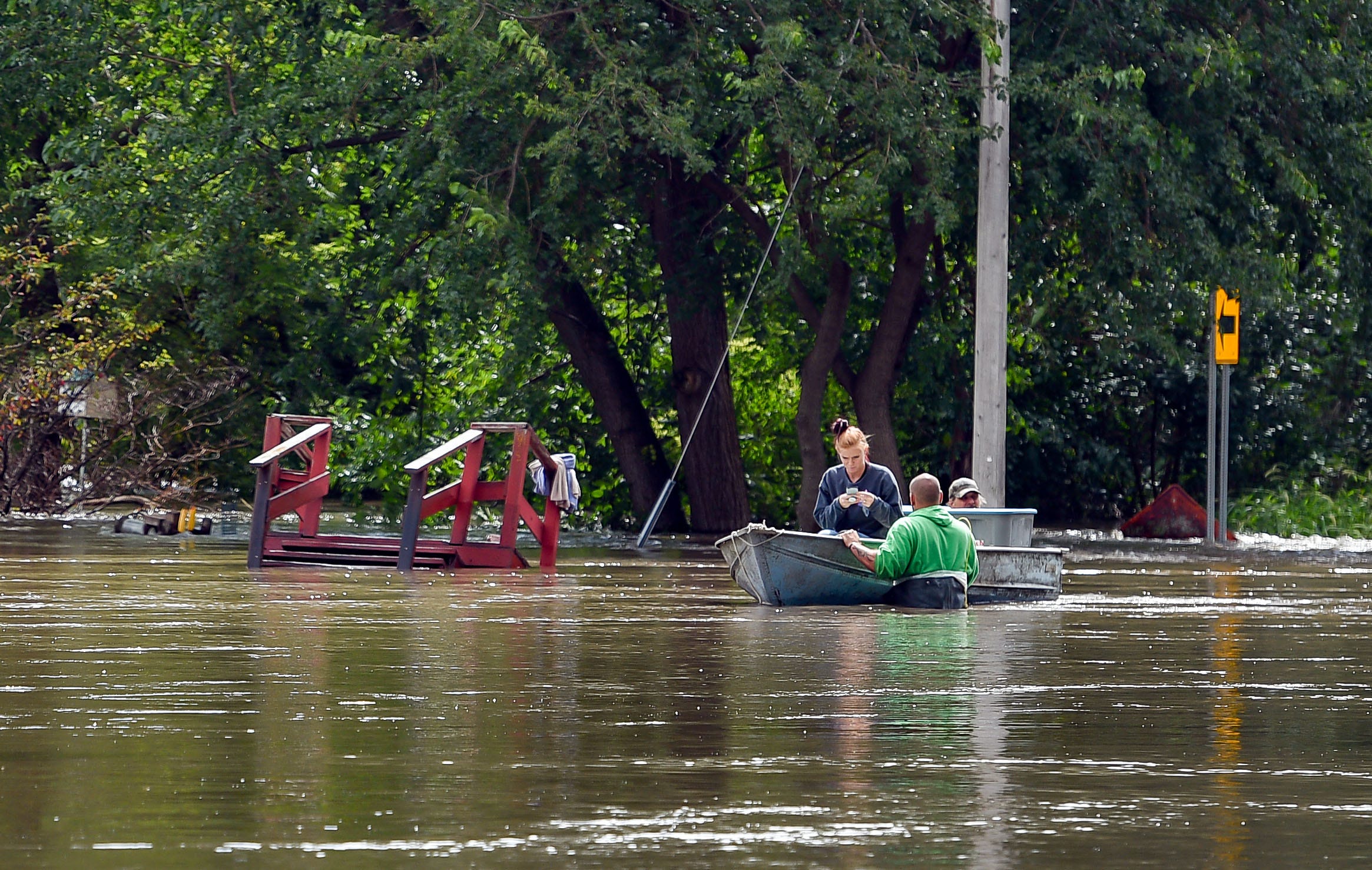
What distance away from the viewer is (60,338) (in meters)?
37.2

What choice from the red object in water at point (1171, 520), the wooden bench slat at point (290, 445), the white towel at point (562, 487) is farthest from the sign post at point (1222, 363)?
the wooden bench slat at point (290, 445)

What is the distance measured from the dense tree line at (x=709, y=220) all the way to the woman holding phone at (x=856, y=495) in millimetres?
8050

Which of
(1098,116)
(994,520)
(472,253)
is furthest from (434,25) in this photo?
(994,520)

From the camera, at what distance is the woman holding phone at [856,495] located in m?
18.5

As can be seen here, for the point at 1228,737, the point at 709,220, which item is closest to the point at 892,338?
the point at 709,220

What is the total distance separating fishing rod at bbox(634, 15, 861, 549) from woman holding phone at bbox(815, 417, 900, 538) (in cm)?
732

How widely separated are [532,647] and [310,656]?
4.47ft

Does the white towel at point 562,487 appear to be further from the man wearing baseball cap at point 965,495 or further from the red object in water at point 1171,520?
the red object in water at point 1171,520

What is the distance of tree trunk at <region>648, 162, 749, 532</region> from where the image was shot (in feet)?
100

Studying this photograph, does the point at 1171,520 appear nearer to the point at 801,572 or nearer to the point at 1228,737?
the point at 801,572

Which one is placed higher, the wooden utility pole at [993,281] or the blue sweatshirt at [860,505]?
the wooden utility pole at [993,281]

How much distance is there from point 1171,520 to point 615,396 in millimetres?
7380

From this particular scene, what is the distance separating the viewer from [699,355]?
3194 centimetres

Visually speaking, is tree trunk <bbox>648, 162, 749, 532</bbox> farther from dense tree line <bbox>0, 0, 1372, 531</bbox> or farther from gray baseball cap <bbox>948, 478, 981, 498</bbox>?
gray baseball cap <bbox>948, 478, 981, 498</bbox>
